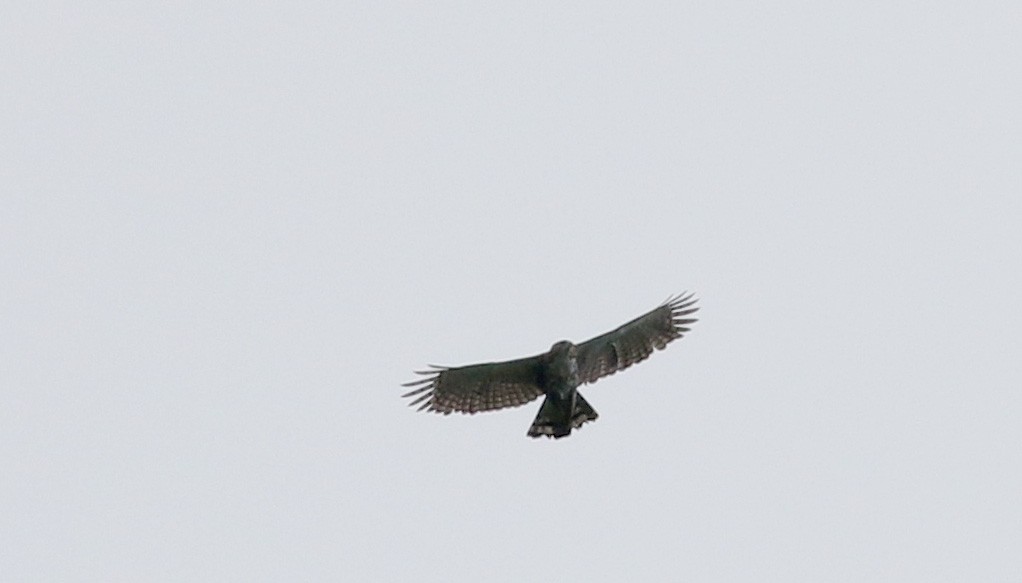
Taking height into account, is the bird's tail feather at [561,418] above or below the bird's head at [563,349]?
below

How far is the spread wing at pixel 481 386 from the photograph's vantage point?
21.0 metres

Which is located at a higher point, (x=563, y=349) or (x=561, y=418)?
(x=563, y=349)

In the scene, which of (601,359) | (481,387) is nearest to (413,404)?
(481,387)

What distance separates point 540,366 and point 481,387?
0.98 m

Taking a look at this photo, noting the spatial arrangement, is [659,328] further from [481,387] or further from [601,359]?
[481,387]

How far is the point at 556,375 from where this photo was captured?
20641 millimetres

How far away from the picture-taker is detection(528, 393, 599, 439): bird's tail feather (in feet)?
67.8

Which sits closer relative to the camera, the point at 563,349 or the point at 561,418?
the point at 563,349

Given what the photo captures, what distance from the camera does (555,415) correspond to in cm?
2077

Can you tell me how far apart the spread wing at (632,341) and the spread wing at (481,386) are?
2.17 ft

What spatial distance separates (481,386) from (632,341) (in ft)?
6.66

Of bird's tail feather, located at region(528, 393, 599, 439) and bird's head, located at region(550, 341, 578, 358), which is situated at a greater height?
bird's head, located at region(550, 341, 578, 358)

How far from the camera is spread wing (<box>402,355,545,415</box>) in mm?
20984

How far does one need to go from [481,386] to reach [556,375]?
1.18 m
